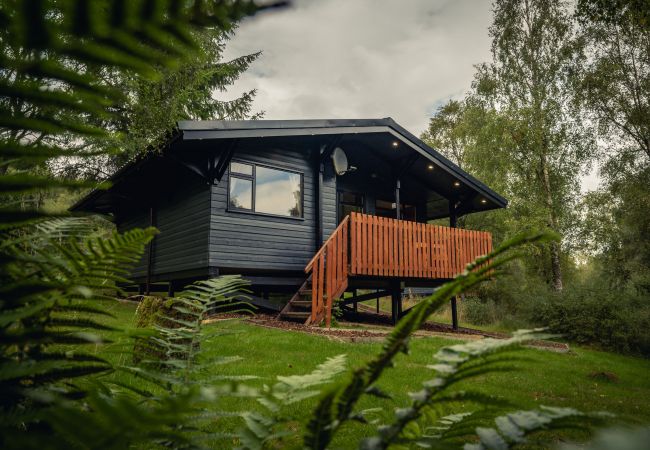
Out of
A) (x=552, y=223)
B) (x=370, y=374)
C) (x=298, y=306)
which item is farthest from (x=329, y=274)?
(x=552, y=223)

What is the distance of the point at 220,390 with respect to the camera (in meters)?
0.49

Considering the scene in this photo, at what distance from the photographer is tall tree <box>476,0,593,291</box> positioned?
62.6ft

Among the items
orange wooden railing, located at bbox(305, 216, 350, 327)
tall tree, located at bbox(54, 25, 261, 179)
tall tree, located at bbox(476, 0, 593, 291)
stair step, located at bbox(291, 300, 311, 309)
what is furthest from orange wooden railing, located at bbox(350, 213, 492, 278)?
tall tree, located at bbox(476, 0, 593, 291)

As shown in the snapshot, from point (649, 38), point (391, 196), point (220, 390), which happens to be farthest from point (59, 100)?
point (649, 38)

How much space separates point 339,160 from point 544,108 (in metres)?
12.8

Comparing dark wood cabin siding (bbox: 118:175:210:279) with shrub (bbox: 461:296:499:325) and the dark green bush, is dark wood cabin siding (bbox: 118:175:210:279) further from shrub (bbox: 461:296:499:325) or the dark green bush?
shrub (bbox: 461:296:499:325)

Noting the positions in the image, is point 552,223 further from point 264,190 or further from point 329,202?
point 264,190

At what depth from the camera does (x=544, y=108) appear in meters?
19.2

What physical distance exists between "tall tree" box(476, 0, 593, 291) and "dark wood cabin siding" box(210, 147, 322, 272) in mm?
11819

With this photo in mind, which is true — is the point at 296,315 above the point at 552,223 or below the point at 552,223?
below

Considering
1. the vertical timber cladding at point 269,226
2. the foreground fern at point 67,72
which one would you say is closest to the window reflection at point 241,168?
the vertical timber cladding at point 269,226

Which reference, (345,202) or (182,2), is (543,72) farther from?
(182,2)

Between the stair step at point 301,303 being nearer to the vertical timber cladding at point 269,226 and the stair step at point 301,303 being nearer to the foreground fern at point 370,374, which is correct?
the vertical timber cladding at point 269,226

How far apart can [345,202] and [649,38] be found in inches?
563
